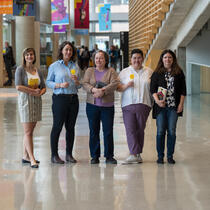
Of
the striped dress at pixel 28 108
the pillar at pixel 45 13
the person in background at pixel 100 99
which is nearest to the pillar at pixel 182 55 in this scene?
the person in background at pixel 100 99

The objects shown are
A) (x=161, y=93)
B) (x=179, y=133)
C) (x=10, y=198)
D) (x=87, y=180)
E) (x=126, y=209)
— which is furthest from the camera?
(x=179, y=133)

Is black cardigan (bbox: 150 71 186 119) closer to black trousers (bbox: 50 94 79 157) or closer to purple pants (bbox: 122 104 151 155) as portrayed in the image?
purple pants (bbox: 122 104 151 155)

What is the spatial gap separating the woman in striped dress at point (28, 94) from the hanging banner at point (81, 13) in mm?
26312

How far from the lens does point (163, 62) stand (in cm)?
664

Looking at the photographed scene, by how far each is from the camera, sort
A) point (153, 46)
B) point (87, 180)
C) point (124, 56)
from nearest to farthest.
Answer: point (87, 180) → point (153, 46) → point (124, 56)

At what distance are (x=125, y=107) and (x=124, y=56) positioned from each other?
65.8ft

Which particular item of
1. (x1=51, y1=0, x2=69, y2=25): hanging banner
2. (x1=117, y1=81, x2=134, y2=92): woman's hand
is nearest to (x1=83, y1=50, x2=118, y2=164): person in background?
(x1=117, y1=81, x2=134, y2=92): woman's hand

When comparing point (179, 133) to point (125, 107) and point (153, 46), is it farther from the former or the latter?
point (153, 46)

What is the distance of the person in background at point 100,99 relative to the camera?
21.3 feet

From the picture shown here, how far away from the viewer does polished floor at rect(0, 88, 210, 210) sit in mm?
4793

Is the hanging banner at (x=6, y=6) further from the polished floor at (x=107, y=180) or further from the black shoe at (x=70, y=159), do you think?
the black shoe at (x=70, y=159)

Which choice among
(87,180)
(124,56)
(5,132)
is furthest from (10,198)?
(124,56)

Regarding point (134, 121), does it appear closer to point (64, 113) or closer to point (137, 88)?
point (137, 88)

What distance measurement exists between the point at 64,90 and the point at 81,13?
1055 inches
